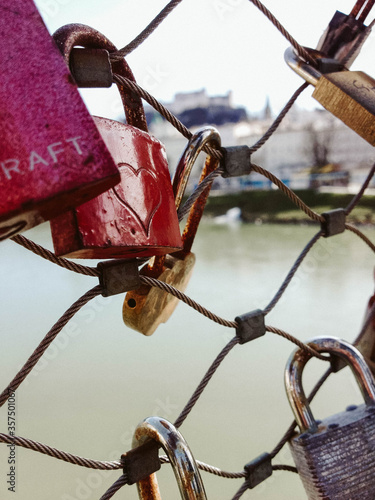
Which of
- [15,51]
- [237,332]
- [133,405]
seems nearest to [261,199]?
[133,405]

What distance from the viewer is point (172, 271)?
15.2 inches

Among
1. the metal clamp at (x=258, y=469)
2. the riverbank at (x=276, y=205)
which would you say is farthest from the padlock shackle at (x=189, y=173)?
the riverbank at (x=276, y=205)

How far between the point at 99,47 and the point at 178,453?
0.27 m

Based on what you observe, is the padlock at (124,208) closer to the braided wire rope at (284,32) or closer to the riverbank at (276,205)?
the braided wire rope at (284,32)

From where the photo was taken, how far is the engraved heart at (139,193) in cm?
27

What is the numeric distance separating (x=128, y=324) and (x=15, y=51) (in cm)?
22

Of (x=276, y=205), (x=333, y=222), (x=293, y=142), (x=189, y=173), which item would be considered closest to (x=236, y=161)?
(x=189, y=173)

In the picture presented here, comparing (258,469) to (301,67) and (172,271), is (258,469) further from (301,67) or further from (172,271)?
(301,67)

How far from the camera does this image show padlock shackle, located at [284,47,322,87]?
1.43ft

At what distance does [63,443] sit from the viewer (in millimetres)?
854

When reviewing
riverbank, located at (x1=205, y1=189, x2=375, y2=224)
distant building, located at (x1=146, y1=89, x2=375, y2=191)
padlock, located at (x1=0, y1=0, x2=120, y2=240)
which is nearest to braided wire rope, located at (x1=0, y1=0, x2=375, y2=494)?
A: padlock, located at (x1=0, y1=0, x2=120, y2=240)

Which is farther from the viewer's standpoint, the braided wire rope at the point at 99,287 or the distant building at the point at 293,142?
the distant building at the point at 293,142

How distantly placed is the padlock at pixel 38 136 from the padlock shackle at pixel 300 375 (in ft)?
1.05

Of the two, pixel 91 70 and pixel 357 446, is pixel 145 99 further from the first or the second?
pixel 357 446
